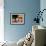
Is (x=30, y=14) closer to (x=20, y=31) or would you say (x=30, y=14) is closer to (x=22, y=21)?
(x=22, y=21)

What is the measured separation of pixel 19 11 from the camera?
6.10 metres

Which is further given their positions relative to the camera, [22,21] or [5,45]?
[22,21]

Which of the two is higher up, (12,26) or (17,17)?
(17,17)

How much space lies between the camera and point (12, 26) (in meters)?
6.11

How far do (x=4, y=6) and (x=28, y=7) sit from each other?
3.47 ft

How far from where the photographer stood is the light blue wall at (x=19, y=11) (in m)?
6.06

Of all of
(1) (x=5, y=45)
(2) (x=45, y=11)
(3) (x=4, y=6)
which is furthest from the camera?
(3) (x=4, y=6)

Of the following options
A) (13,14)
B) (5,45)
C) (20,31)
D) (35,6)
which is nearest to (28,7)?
(35,6)

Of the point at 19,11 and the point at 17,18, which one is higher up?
the point at 19,11

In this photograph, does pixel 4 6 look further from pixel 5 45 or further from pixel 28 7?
pixel 5 45

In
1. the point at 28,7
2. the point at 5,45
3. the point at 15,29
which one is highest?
the point at 28,7

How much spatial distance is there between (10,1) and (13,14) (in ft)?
1.91

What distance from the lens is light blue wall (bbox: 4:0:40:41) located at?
6.06m

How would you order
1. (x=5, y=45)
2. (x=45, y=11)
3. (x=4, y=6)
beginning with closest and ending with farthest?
(x=5, y=45) → (x=45, y=11) → (x=4, y=6)
